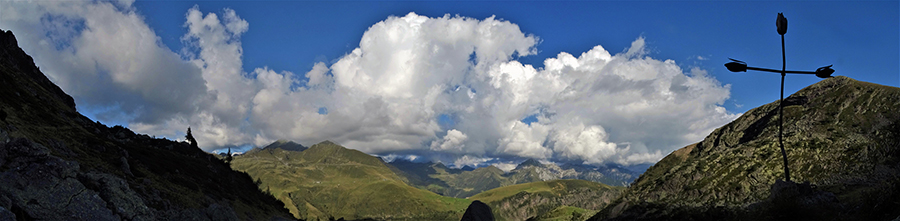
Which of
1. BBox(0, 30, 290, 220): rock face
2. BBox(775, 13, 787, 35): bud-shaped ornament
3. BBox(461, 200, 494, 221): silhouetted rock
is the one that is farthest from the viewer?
BBox(0, 30, 290, 220): rock face

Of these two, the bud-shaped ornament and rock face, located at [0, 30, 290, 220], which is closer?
the bud-shaped ornament

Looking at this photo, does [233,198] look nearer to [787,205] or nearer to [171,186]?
[171,186]

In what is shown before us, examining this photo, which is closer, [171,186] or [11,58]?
[171,186]

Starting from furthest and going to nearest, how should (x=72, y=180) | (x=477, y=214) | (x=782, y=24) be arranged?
1. (x=72, y=180)
2. (x=477, y=214)
3. (x=782, y=24)

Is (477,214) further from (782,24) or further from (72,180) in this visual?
(72,180)

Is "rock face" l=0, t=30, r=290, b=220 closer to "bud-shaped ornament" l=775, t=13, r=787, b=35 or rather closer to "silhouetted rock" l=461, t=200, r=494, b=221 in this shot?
"silhouetted rock" l=461, t=200, r=494, b=221

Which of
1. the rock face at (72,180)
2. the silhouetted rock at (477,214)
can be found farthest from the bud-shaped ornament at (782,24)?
the rock face at (72,180)

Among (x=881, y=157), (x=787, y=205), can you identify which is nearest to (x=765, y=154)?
(x=881, y=157)

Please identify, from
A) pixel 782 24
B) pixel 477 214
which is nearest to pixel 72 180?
pixel 477 214

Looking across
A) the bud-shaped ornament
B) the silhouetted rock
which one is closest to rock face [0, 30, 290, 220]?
the silhouetted rock

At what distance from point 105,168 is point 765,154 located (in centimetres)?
23610

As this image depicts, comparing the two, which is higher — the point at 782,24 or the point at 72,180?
the point at 782,24

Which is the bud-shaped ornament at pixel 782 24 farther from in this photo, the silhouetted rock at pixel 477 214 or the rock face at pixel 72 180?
the rock face at pixel 72 180

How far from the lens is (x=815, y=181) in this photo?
130750 mm
